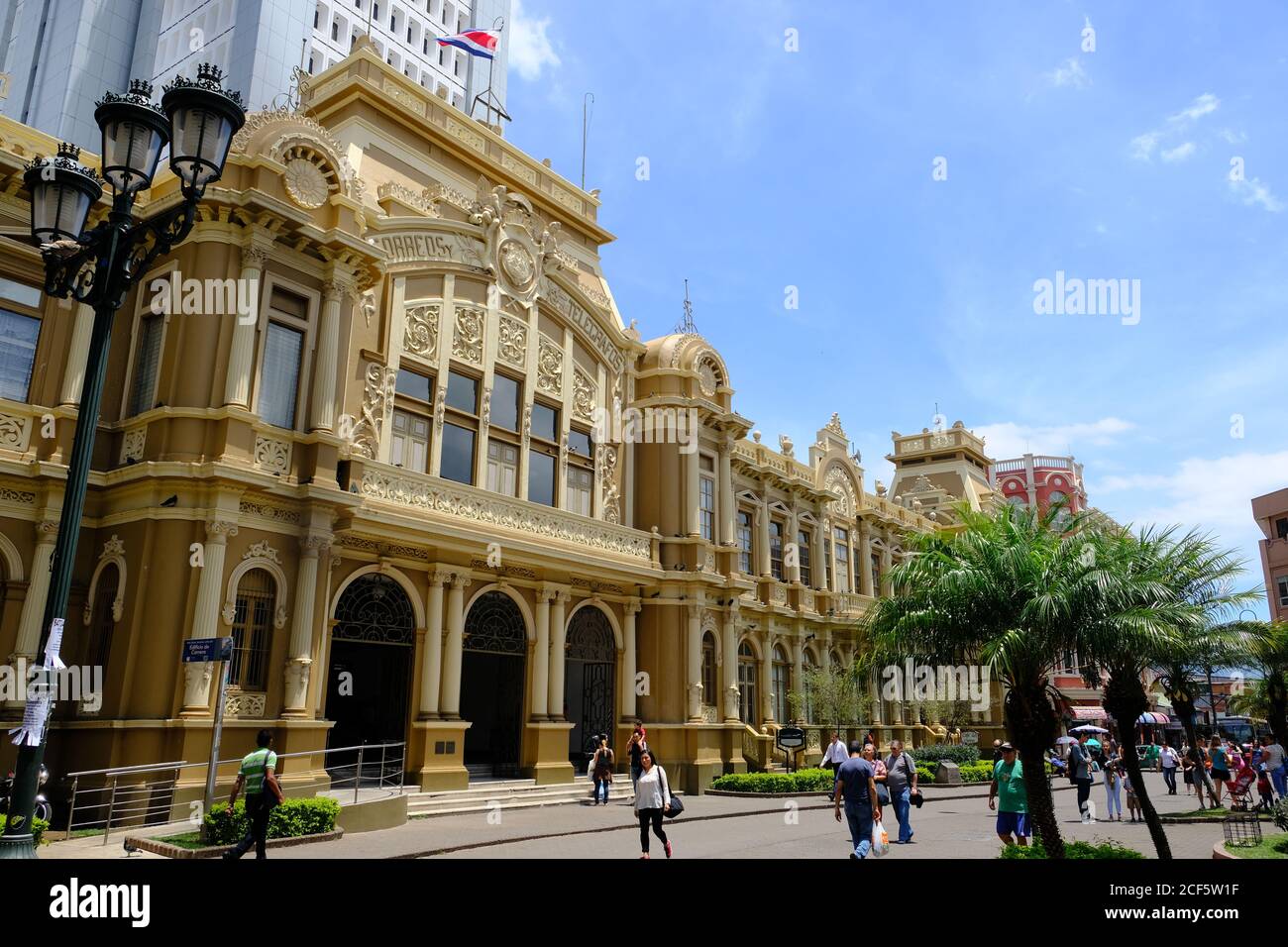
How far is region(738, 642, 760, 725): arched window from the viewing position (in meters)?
33.1

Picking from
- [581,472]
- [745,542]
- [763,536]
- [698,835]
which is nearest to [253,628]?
[698,835]

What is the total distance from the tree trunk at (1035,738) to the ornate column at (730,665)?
16.3 m

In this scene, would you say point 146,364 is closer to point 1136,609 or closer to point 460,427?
point 460,427

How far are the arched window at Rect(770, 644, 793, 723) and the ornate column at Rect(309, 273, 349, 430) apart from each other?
21458 mm

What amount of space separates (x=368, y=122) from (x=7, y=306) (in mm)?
9791

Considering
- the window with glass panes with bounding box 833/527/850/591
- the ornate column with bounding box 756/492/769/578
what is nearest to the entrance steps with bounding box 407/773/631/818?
the ornate column with bounding box 756/492/769/578

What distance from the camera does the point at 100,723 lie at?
15438 millimetres

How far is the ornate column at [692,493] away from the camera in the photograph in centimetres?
2741

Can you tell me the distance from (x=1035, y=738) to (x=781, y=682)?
24.1 meters

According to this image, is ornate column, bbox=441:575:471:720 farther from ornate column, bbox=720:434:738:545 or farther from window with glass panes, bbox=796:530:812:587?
window with glass panes, bbox=796:530:812:587

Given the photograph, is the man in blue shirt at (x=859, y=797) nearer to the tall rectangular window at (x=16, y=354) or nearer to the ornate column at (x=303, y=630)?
the ornate column at (x=303, y=630)
